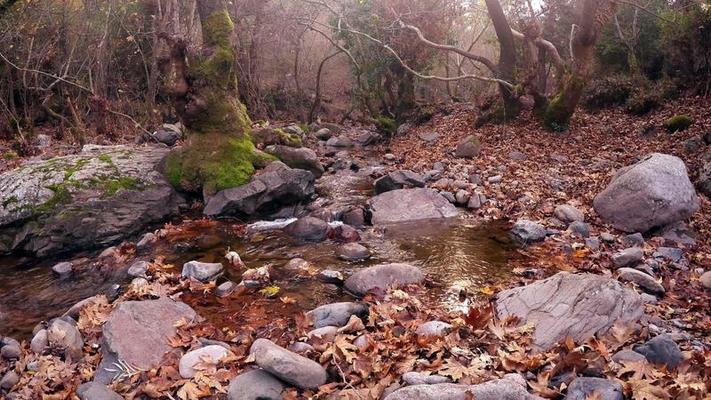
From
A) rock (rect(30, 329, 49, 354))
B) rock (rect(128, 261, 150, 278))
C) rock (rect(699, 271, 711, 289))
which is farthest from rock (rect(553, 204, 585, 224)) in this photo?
rock (rect(30, 329, 49, 354))

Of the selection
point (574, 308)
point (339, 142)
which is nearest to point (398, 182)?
point (574, 308)

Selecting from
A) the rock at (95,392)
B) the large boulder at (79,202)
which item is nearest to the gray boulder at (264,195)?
the large boulder at (79,202)

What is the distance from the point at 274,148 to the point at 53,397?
24.8 feet

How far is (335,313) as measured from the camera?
4.73 meters

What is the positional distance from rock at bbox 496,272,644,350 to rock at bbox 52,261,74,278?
565 cm

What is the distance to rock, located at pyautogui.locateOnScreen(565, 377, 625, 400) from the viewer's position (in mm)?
3098

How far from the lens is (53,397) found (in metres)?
3.79

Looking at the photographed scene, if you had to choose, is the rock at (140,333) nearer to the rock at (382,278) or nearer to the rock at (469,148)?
the rock at (382,278)

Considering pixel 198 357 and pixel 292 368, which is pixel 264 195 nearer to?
pixel 198 357

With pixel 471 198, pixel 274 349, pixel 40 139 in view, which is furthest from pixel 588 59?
pixel 40 139

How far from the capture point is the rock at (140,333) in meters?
4.14

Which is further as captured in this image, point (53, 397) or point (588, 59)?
point (588, 59)

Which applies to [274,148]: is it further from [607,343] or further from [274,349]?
[607,343]

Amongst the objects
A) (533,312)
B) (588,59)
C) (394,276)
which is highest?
(588,59)
